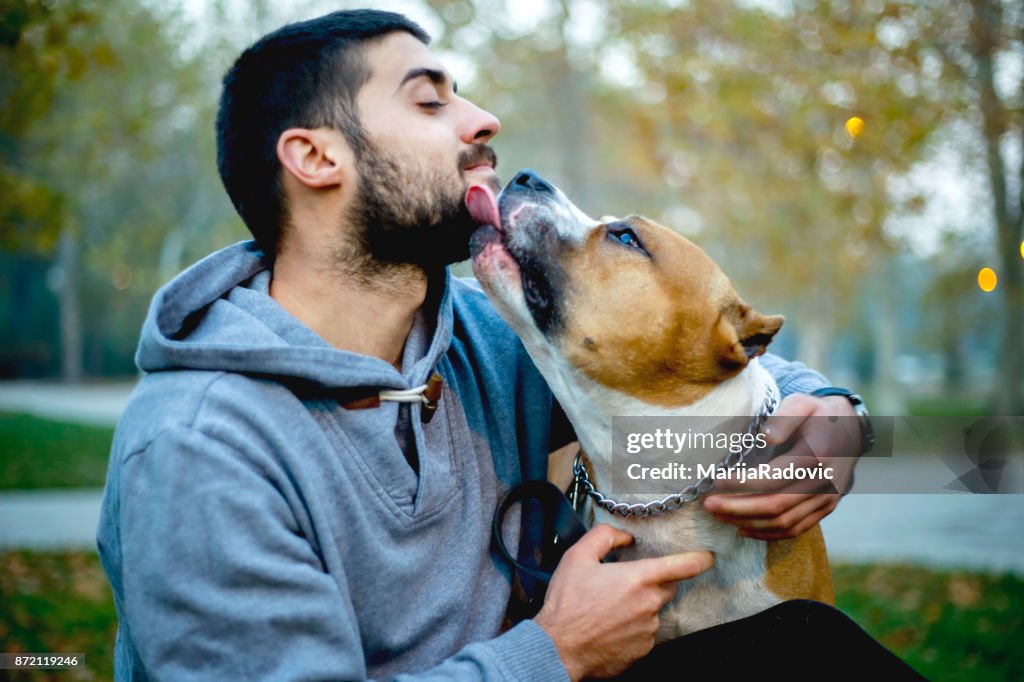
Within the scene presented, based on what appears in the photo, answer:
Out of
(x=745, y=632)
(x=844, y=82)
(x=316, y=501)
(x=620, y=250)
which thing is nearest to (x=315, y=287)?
(x=316, y=501)

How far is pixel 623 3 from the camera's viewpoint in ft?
39.7

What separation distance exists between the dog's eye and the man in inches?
15.1

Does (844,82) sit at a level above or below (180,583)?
above

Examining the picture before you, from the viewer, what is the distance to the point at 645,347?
7.61 feet

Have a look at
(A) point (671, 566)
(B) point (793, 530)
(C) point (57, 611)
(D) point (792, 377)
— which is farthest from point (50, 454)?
(B) point (793, 530)

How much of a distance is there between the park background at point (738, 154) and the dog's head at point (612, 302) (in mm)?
2705

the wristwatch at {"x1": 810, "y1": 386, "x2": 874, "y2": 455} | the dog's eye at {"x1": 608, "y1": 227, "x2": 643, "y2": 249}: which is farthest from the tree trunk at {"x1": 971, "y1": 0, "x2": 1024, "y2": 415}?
the dog's eye at {"x1": 608, "y1": 227, "x2": 643, "y2": 249}

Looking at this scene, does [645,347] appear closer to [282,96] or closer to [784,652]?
[784,652]

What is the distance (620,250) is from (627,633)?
1.02 m

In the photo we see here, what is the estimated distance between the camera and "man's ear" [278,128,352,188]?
229cm

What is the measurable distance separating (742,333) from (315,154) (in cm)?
122

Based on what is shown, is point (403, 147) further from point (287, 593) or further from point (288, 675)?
point (288, 675)

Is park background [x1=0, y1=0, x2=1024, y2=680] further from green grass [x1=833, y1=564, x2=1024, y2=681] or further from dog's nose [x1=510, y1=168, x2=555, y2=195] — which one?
dog's nose [x1=510, y1=168, x2=555, y2=195]

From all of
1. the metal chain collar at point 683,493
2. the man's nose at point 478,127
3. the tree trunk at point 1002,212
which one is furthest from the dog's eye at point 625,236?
the tree trunk at point 1002,212
